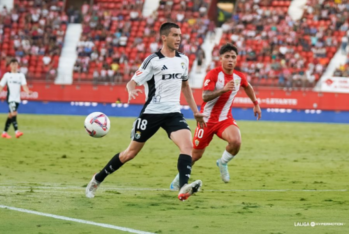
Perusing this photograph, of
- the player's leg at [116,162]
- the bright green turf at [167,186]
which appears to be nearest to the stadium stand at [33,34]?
the bright green turf at [167,186]

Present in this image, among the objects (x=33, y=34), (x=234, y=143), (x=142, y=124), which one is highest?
(x=142, y=124)

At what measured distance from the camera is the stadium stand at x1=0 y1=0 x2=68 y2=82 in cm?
4412

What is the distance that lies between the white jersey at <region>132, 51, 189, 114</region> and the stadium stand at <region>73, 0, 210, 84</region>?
30704mm

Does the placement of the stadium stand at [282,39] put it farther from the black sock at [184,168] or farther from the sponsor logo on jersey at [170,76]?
the black sock at [184,168]

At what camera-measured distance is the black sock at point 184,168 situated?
9.28 meters

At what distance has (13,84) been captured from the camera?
22953 mm

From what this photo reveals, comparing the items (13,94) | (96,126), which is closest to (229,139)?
(96,126)

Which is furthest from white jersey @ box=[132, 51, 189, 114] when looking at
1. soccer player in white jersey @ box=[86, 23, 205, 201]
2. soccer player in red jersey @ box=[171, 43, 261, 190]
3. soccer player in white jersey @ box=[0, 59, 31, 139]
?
soccer player in white jersey @ box=[0, 59, 31, 139]

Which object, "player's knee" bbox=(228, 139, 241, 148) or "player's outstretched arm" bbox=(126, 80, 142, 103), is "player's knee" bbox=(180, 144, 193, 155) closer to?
"player's outstretched arm" bbox=(126, 80, 142, 103)

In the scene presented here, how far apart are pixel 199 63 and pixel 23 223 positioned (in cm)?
3520

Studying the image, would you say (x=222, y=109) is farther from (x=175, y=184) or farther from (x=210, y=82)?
→ (x=175, y=184)

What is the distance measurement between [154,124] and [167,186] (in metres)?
2.23

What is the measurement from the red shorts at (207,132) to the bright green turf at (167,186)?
723 millimetres

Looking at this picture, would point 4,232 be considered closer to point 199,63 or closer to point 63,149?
point 63,149
